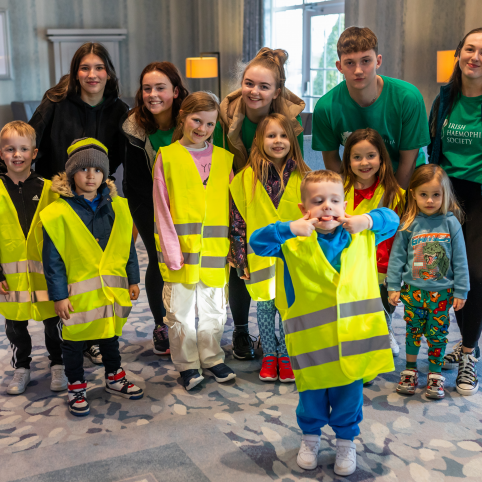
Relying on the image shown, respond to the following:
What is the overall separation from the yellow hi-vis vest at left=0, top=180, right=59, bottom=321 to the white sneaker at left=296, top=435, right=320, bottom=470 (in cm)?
120

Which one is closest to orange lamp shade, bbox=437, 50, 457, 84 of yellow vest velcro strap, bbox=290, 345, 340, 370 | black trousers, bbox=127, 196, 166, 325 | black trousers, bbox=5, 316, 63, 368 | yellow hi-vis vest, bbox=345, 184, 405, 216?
yellow hi-vis vest, bbox=345, 184, 405, 216

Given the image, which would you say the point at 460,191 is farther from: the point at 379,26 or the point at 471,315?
the point at 379,26

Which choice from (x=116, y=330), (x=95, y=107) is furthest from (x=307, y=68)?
(x=116, y=330)

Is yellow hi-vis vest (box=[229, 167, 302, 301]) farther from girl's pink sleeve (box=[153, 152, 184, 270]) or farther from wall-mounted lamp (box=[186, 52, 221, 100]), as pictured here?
wall-mounted lamp (box=[186, 52, 221, 100])

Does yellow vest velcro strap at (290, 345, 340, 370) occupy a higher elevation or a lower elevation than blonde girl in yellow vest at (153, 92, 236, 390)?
lower

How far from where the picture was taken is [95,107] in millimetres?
2619

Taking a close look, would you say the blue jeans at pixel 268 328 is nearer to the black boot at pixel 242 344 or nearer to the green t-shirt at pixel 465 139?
the black boot at pixel 242 344

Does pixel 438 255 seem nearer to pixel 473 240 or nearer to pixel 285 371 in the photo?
pixel 473 240

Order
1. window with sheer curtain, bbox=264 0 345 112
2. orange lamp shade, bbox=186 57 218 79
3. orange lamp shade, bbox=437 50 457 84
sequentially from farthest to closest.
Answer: orange lamp shade, bbox=186 57 218 79 < window with sheer curtain, bbox=264 0 345 112 < orange lamp shade, bbox=437 50 457 84

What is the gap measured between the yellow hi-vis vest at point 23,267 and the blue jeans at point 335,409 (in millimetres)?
1183

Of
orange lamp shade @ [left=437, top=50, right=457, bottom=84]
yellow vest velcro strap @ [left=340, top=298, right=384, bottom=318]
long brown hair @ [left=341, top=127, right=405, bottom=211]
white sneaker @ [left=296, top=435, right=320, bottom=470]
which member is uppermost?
orange lamp shade @ [left=437, top=50, right=457, bottom=84]

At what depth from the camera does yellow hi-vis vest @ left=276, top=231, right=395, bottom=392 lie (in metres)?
1.80

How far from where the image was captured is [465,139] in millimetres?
2381

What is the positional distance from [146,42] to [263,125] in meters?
7.03
